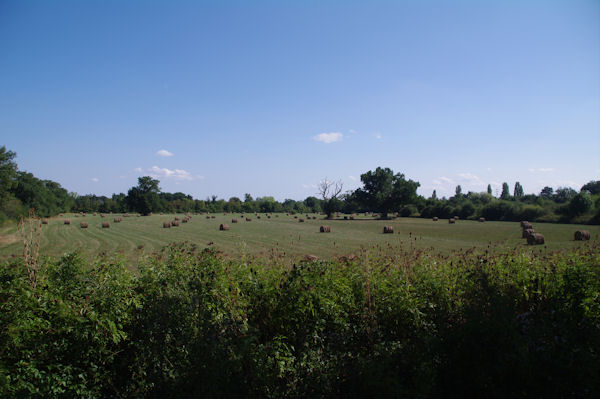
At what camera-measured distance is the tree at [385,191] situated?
7181cm

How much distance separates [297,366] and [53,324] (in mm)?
3602

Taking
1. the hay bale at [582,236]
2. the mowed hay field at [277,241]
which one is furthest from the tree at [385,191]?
the hay bale at [582,236]

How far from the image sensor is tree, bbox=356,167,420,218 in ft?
236

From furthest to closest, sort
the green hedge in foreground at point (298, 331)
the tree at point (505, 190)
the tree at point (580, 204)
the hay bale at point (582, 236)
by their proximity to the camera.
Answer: the tree at point (505, 190)
the tree at point (580, 204)
the hay bale at point (582, 236)
the green hedge in foreground at point (298, 331)

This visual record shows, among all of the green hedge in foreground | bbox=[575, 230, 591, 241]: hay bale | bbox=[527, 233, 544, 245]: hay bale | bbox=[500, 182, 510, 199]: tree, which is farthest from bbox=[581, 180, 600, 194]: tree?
the green hedge in foreground

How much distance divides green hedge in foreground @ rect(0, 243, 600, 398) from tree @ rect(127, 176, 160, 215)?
3560 inches

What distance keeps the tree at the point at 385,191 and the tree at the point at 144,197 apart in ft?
202

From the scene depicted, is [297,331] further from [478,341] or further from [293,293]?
[478,341]

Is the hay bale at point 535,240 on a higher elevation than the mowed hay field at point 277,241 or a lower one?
higher

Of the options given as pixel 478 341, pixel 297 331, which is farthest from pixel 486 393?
pixel 297 331

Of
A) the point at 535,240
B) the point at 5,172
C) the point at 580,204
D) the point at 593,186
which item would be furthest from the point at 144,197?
the point at 593,186

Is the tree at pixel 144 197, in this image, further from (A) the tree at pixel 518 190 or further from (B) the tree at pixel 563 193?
(A) the tree at pixel 518 190

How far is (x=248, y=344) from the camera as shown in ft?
12.8

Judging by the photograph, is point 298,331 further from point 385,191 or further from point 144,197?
point 144,197
